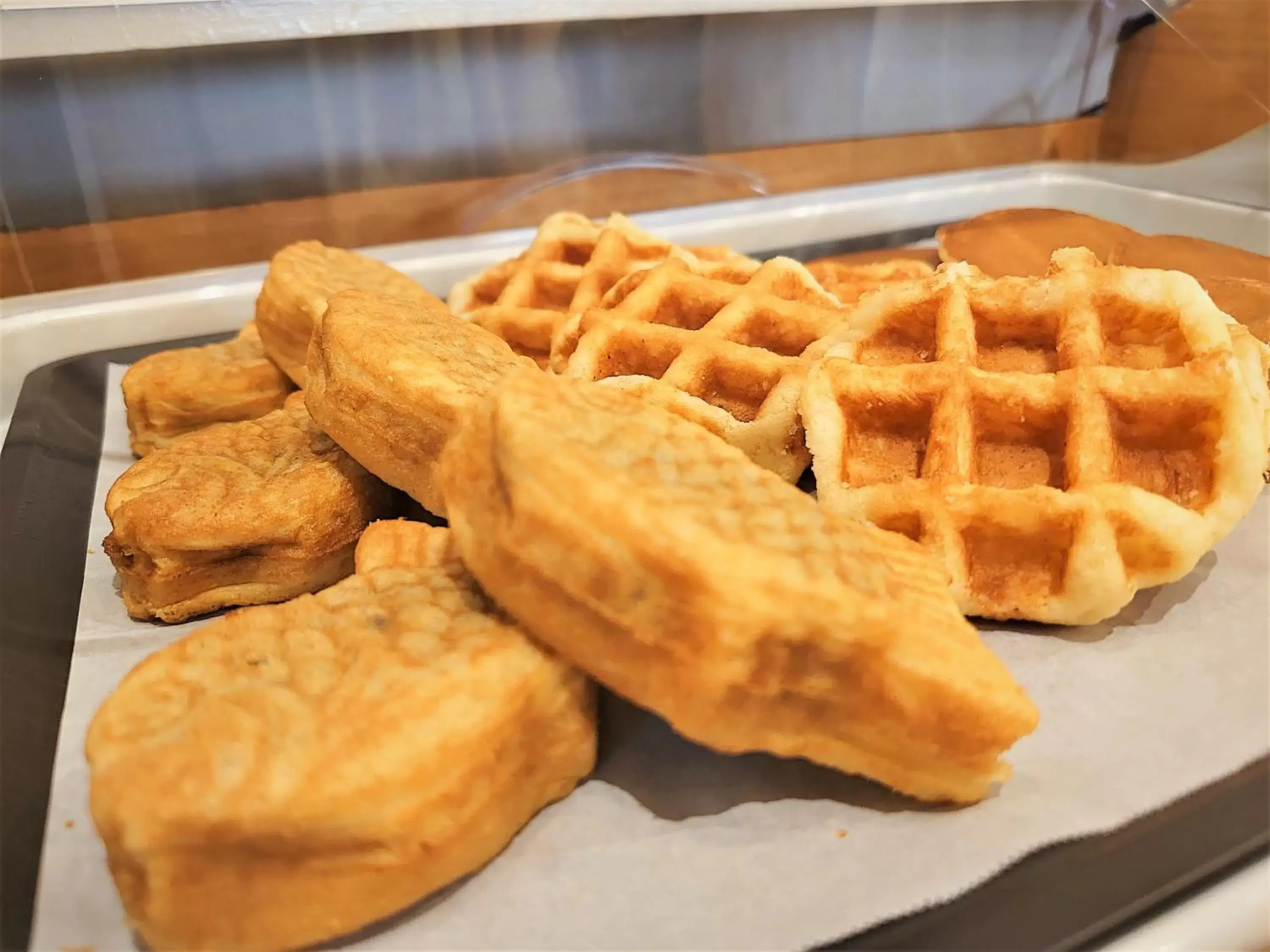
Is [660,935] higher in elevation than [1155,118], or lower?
lower

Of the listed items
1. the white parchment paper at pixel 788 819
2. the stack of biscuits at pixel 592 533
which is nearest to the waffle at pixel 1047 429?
the stack of biscuits at pixel 592 533

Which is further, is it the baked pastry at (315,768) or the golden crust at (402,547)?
the golden crust at (402,547)

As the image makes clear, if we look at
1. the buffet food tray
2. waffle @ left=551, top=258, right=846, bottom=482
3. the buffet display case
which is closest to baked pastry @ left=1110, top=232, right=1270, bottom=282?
the buffet display case

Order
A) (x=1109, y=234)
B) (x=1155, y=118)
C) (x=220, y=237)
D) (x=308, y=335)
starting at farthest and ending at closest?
1. (x=1155, y=118)
2. (x=220, y=237)
3. (x=1109, y=234)
4. (x=308, y=335)

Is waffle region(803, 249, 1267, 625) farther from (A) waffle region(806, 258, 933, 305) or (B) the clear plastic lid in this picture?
(B) the clear plastic lid

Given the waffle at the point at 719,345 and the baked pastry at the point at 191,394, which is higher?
the waffle at the point at 719,345

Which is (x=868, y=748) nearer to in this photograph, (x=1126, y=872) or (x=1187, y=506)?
(x=1126, y=872)

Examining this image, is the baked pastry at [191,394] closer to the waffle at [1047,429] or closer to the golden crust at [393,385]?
the golden crust at [393,385]

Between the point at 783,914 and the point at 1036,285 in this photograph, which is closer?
the point at 783,914

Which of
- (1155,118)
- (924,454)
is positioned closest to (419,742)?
(924,454)
